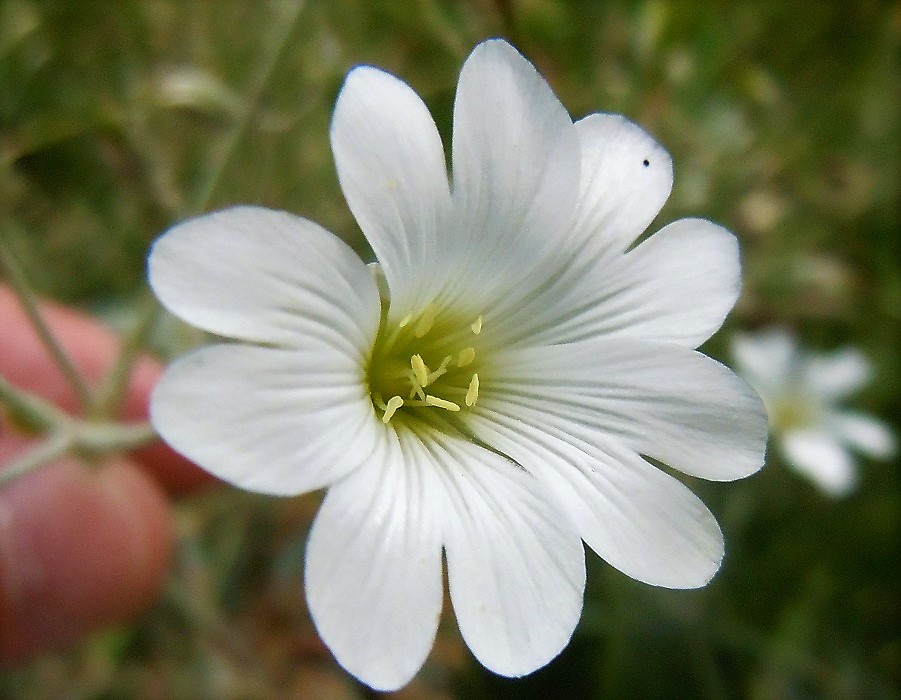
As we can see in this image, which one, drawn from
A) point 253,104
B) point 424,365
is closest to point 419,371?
point 424,365

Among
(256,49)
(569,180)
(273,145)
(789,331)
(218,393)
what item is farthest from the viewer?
(789,331)

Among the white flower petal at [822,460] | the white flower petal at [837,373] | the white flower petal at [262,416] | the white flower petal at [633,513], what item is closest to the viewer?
the white flower petal at [262,416]

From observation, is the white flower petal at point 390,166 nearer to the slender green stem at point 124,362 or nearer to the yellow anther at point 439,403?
the yellow anther at point 439,403

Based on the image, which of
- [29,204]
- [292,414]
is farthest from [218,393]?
[29,204]

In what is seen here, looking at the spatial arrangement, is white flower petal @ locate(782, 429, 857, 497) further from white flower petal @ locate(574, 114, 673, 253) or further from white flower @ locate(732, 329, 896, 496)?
white flower petal @ locate(574, 114, 673, 253)

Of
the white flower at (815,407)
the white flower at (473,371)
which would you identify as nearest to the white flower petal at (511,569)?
the white flower at (473,371)

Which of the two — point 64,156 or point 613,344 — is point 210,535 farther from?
point 613,344

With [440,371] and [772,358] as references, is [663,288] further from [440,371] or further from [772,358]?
[772,358]
